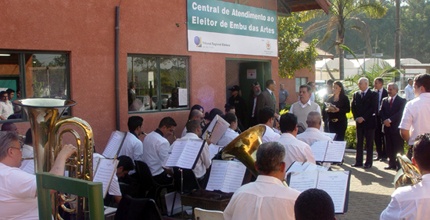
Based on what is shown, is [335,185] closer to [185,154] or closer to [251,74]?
[185,154]

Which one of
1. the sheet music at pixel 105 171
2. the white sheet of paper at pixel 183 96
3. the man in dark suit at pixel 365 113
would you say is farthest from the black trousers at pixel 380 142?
the sheet music at pixel 105 171

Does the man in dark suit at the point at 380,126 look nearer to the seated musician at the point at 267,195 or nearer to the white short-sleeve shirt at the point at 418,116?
the white short-sleeve shirt at the point at 418,116

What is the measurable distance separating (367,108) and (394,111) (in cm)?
55

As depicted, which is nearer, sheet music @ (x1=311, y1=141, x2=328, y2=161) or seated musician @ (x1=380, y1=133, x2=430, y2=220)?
seated musician @ (x1=380, y1=133, x2=430, y2=220)

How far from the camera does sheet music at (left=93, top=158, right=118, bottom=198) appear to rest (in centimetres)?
416

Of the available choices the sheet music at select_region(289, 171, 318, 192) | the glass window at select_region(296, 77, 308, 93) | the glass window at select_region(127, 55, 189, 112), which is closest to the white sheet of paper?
the glass window at select_region(127, 55, 189, 112)

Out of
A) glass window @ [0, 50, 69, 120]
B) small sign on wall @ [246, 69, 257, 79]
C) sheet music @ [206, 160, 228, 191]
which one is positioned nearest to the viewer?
sheet music @ [206, 160, 228, 191]

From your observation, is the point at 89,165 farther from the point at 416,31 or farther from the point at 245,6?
the point at 416,31

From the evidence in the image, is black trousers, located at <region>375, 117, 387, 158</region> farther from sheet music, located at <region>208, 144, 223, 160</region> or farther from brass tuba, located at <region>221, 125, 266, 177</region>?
brass tuba, located at <region>221, 125, 266, 177</region>

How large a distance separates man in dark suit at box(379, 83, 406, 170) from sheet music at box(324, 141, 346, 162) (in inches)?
154

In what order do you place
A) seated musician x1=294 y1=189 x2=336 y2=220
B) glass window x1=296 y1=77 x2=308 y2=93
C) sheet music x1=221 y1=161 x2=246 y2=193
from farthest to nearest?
glass window x1=296 y1=77 x2=308 y2=93
sheet music x1=221 y1=161 x2=246 y2=193
seated musician x1=294 y1=189 x2=336 y2=220

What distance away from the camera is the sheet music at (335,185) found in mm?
3273

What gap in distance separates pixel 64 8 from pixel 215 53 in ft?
12.6

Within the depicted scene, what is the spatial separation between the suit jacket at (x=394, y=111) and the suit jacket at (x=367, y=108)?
8.2 inches
